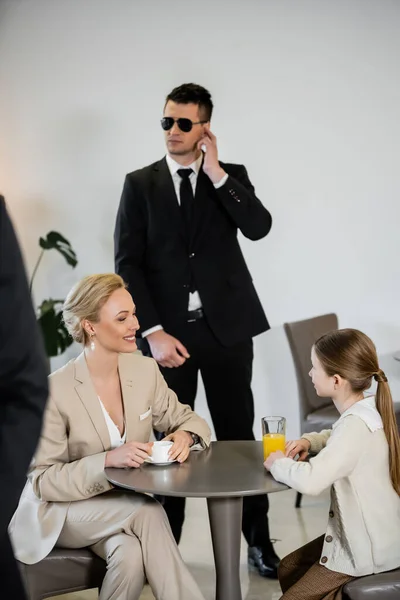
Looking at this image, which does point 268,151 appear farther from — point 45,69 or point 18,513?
point 18,513

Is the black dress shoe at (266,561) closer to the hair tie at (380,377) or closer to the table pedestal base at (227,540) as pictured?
the table pedestal base at (227,540)

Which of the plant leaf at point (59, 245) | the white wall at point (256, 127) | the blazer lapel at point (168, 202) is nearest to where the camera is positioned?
the blazer lapel at point (168, 202)

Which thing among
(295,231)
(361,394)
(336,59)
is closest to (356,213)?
(295,231)

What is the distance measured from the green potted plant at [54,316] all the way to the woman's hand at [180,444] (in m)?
2.04

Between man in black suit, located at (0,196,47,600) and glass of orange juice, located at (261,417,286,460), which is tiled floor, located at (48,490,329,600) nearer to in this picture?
glass of orange juice, located at (261,417,286,460)

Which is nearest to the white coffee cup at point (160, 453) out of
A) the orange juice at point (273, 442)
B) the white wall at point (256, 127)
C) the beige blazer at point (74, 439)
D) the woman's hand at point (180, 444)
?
the woman's hand at point (180, 444)

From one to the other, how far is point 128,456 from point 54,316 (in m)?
2.31

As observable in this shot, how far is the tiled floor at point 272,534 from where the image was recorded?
3.31m

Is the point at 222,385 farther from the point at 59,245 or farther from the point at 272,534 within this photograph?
the point at 59,245

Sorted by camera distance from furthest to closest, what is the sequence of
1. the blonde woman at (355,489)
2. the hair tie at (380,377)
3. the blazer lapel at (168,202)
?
1. the blazer lapel at (168,202)
2. the hair tie at (380,377)
3. the blonde woman at (355,489)

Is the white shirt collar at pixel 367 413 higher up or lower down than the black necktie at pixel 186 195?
lower down

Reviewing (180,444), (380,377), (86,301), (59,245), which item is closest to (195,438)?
(180,444)

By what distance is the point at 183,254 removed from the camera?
3.45 m

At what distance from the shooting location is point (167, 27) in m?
4.68
